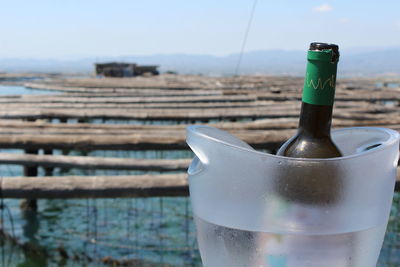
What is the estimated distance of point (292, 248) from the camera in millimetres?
590

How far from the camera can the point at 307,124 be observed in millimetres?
713

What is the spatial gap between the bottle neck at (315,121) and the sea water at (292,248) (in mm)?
166

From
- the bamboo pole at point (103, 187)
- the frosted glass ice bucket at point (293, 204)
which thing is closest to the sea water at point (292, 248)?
the frosted glass ice bucket at point (293, 204)

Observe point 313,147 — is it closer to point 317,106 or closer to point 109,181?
point 317,106

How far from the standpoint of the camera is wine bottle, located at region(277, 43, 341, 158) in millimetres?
642

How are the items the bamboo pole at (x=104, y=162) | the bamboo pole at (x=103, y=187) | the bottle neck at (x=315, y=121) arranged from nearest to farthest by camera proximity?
the bottle neck at (x=315, y=121), the bamboo pole at (x=103, y=187), the bamboo pole at (x=104, y=162)

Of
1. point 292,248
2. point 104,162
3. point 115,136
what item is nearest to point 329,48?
point 292,248

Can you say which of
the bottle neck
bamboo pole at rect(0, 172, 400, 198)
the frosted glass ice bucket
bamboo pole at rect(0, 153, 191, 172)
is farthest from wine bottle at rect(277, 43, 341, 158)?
bamboo pole at rect(0, 153, 191, 172)

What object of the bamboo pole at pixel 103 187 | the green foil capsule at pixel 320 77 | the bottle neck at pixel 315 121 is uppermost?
the green foil capsule at pixel 320 77

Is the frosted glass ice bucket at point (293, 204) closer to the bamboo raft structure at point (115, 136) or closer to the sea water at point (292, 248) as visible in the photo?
the sea water at point (292, 248)

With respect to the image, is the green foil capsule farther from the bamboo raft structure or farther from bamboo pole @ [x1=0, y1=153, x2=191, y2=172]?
bamboo pole @ [x1=0, y1=153, x2=191, y2=172]

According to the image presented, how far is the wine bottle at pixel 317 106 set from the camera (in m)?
0.64

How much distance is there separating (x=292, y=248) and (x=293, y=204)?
0.06 meters

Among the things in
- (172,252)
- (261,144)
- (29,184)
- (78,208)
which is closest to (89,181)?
(29,184)
